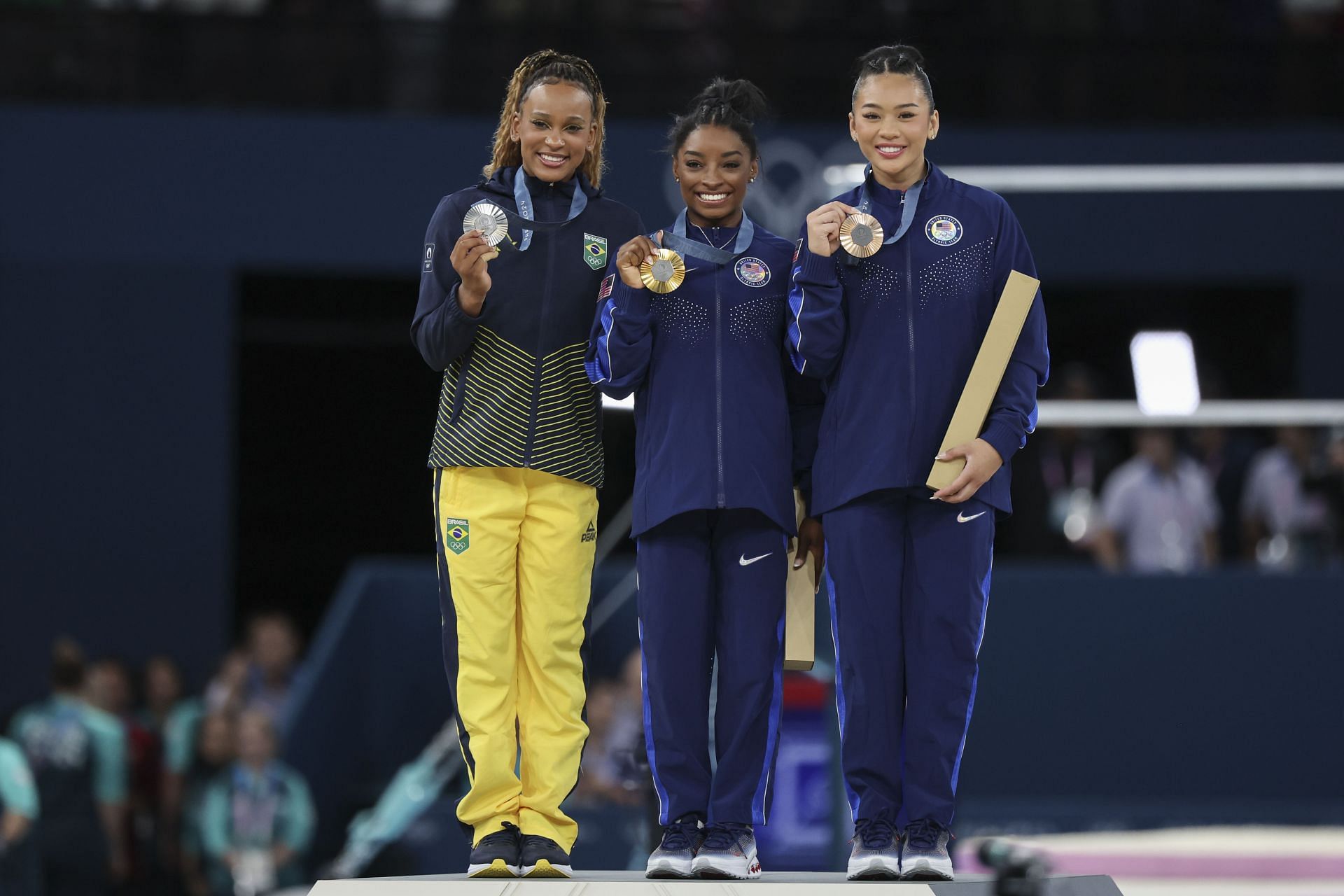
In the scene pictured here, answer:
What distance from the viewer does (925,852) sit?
3.27 metres

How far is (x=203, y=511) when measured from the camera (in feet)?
32.6

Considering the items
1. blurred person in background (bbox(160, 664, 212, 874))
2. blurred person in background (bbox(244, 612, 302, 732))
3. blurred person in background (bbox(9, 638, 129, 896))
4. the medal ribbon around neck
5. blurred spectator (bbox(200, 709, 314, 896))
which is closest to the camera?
the medal ribbon around neck

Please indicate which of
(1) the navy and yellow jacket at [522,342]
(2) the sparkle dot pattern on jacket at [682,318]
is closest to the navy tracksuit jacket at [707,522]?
(2) the sparkle dot pattern on jacket at [682,318]

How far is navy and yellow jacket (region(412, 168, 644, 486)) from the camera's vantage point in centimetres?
346

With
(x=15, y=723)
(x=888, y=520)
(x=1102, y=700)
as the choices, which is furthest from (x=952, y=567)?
(x=15, y=723)

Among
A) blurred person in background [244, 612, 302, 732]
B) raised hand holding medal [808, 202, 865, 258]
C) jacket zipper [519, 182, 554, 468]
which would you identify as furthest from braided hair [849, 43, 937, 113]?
blurred person in background [244, 612, 302, 732]

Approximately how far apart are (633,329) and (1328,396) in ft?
23.5

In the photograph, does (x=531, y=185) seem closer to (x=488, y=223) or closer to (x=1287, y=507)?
(x=488, y=223)

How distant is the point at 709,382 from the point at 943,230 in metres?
0.55

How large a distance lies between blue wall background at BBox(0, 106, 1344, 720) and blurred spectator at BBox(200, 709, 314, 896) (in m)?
2.47

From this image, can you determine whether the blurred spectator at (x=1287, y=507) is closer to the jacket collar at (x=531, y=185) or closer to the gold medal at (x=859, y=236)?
the gold medal at (x=859, y=236)

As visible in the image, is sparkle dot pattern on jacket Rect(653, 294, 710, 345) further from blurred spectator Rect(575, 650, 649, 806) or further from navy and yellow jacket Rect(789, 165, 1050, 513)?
blurred spectator Rect(575, 650, 649, 806)

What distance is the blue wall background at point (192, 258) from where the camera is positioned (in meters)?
8.76

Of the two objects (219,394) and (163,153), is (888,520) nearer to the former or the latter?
(163,153)
